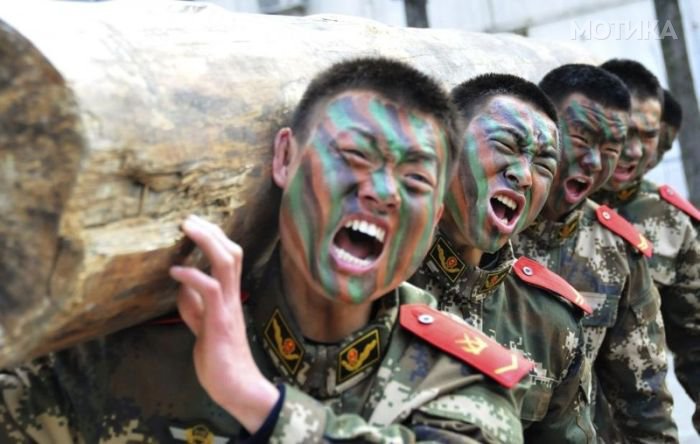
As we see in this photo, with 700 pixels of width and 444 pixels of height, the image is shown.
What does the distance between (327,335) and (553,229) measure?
6.56 ft

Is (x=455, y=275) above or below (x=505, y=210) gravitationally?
below

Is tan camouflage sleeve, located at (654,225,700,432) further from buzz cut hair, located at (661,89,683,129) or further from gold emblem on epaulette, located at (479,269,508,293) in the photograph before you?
gold emblem on epaulette, located at (479,269,508,293)

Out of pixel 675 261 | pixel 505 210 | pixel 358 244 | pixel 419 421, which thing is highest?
pixel 358 244

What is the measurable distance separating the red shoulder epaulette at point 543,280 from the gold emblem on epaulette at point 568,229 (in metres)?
0.56

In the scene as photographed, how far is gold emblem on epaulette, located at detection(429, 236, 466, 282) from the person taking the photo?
10.9 ft

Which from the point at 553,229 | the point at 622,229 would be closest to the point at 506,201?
the point at 553,229

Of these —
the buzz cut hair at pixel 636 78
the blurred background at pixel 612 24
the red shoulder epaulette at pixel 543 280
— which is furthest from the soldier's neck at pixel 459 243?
the blurred background at pixel 612 24

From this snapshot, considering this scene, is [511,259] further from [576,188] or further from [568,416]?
[576,188]

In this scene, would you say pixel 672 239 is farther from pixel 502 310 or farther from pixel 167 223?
pixel 167 223

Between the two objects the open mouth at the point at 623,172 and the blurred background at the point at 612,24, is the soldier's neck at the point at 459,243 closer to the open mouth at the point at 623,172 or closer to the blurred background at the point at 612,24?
the open mouth at the point at 623,172

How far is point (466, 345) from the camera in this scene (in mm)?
2508

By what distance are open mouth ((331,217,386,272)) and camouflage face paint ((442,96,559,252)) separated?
919 mm

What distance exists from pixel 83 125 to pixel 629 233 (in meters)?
2.99

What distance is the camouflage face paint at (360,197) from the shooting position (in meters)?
2.27
